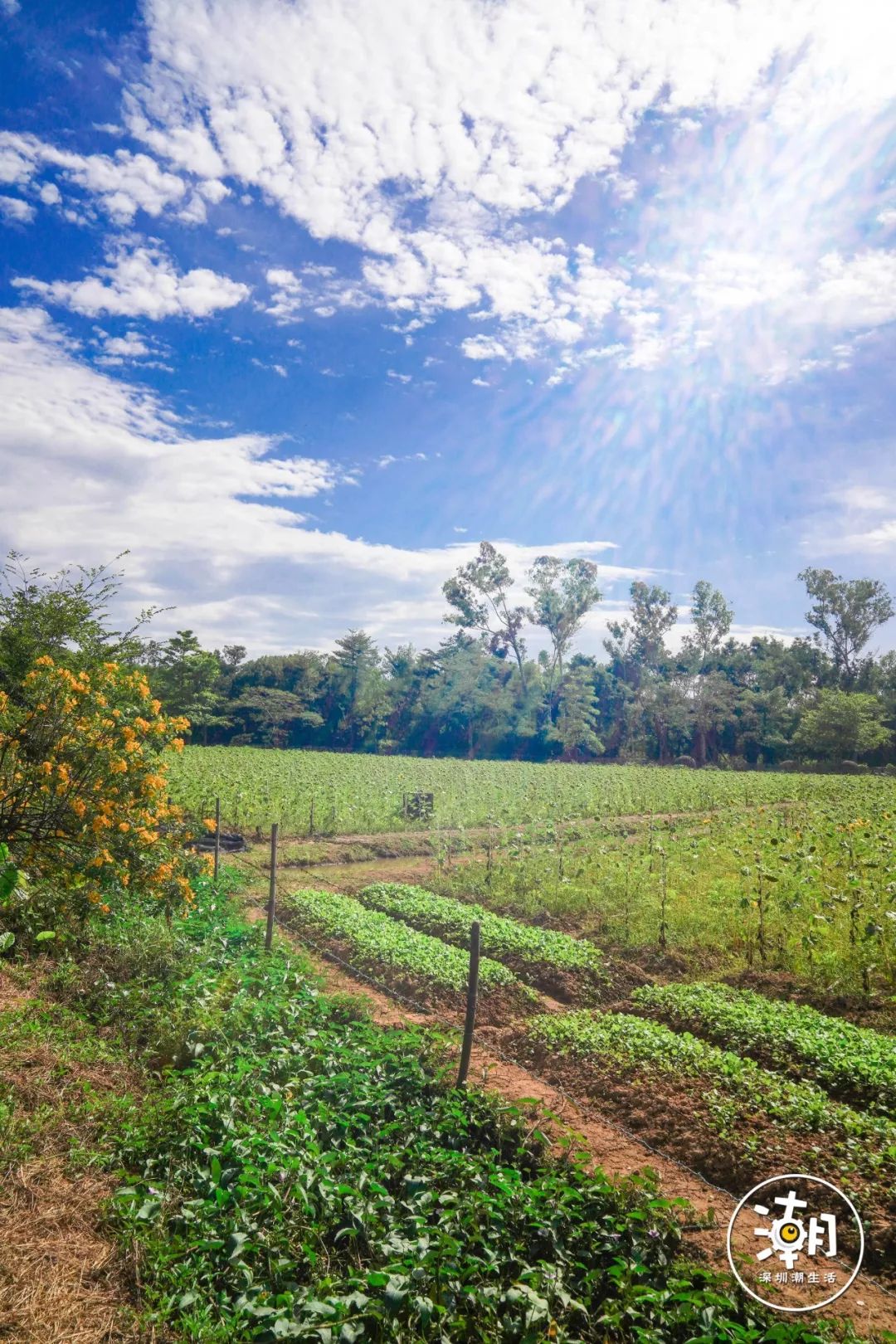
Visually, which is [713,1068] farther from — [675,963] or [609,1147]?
[675,963]

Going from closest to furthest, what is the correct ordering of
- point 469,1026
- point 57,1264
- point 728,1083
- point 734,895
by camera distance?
point 57,1264, point 469,1026, point 728,1083, point 734,895

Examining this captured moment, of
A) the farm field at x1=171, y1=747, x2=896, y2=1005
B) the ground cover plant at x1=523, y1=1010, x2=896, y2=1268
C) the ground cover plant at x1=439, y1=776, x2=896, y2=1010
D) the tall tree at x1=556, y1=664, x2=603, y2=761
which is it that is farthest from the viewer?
the tall tree at x1=556, y1=664, x2=603, y2=761

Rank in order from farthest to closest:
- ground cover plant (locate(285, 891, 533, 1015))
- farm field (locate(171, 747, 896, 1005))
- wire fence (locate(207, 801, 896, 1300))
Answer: farm field (locate(171, 747, 896, 1005)) < ground cover plant (locate(285, 891, 533, 1015)) < wire fence (locate(207, 801, 896, 1300))

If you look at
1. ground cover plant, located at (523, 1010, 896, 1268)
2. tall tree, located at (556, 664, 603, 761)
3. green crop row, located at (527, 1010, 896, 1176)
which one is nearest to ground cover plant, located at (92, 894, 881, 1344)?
ground cover plant, located at (523, 1010, 896, 1268)

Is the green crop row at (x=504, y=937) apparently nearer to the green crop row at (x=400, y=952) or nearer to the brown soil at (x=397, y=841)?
the green crop row at (x=400, y=952)

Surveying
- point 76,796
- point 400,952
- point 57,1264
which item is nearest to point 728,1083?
point 400,952

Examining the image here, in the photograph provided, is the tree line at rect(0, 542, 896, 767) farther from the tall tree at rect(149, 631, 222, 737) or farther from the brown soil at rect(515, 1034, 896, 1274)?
the brown soil at rect(515, 1034, 896, 1274)

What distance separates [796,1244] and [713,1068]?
1850 mm

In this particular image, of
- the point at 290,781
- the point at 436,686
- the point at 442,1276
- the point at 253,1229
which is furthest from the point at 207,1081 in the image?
the point at 436,686

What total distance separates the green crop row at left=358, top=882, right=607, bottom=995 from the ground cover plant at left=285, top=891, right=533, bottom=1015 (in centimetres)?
30

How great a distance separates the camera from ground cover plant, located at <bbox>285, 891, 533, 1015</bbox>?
7934 millimetres

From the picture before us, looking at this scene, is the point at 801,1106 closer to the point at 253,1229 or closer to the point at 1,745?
the point at 253,1229

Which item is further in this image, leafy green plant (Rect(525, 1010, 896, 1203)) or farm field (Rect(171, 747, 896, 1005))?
farm field (Rect(171, 747, 896, 1005))

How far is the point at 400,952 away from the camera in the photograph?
344 inches
